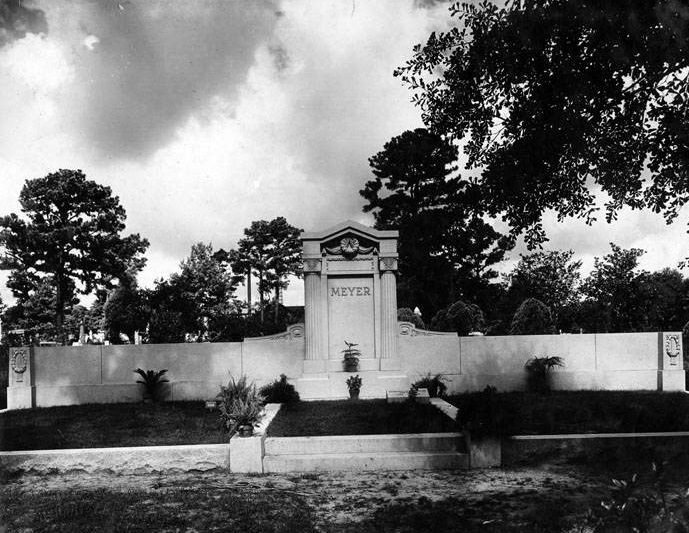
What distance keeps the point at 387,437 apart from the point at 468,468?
3.72ft

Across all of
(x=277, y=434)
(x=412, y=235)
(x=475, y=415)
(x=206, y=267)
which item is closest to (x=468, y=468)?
(x=475, y=415)

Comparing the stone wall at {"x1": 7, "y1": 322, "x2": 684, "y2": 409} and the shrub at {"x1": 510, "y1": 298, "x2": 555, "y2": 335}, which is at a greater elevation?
the shrub at {"x1": 510, "y1": 298, "x2": 555, "y2": 335}

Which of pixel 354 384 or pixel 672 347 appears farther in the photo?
pixel 672 347

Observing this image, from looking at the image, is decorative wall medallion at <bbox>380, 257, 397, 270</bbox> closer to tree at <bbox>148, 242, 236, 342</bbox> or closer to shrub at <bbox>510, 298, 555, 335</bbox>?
shrub at <bbox>510, 298, 555, 335</bbox>

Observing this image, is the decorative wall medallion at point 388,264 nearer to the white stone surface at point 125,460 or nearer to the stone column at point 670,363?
the stone column at point 670,363

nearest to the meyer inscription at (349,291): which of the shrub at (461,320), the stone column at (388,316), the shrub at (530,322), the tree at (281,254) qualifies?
the stone column at (388,316)

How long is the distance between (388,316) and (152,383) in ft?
19.4

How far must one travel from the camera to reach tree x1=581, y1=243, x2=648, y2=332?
95.5ft

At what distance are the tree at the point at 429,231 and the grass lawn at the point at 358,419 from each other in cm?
2617

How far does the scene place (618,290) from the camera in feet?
105

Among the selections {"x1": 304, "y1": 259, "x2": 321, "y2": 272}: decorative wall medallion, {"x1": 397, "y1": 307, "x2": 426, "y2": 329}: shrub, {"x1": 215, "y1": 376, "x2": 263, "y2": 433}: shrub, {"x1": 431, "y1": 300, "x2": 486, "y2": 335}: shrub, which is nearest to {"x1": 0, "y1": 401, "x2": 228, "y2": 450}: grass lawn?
{"x1": 215, "y1": 376, "x2": 263, "y2": 433}: shrub

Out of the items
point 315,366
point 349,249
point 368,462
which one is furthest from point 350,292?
point 368,462

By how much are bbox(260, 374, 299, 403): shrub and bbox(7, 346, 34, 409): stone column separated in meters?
5.88

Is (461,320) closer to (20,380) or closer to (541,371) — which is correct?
(541,371)
